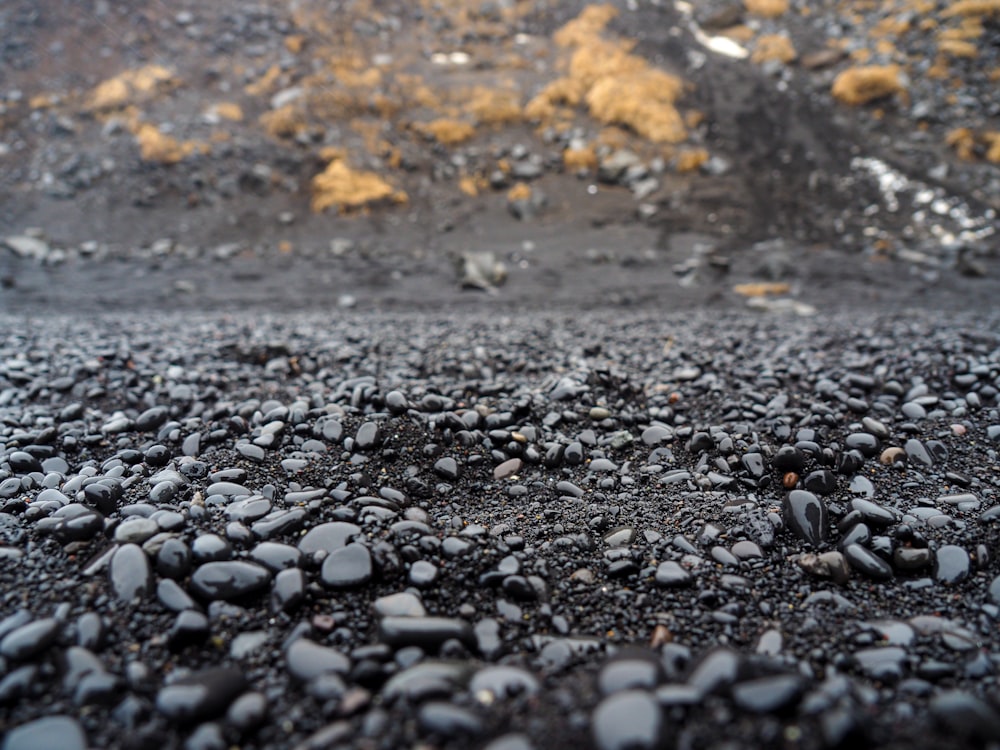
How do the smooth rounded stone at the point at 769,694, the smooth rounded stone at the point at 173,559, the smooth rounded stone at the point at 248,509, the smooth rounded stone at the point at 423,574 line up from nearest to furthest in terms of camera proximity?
1. the smooth rounded stone at the point at 769,694
2. the smooth rounded stone at the point at 173,559
3. the smooth rounded stone at the point at 423,574
4. the smooth rounded stone at the point at 248,509

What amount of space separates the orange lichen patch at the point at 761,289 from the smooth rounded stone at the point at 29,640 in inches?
497

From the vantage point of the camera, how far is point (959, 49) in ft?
56.0

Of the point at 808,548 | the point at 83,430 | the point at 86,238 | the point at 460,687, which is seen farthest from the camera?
the point at 86,238

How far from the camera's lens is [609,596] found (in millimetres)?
2992

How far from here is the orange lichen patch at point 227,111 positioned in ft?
59.3

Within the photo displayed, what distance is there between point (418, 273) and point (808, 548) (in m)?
11.9

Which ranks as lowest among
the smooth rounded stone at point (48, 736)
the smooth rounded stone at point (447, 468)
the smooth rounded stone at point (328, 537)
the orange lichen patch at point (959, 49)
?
the smooth rounded stone at point (447, 468)

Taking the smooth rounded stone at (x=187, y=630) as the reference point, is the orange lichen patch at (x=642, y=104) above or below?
above

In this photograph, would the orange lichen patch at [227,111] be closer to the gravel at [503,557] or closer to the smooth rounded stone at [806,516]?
the gravel at [503,557]

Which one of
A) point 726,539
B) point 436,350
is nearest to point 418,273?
point 436,350

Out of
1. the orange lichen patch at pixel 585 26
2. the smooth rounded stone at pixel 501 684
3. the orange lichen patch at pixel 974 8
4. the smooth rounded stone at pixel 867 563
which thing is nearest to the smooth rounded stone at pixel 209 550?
the smooth rounded stone at pixel 501 684

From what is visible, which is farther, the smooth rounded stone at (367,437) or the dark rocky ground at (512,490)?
the smooth rounded stone at (367,437)

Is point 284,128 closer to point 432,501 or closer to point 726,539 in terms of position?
point 432,501

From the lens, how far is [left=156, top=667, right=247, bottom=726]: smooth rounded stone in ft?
6.88
